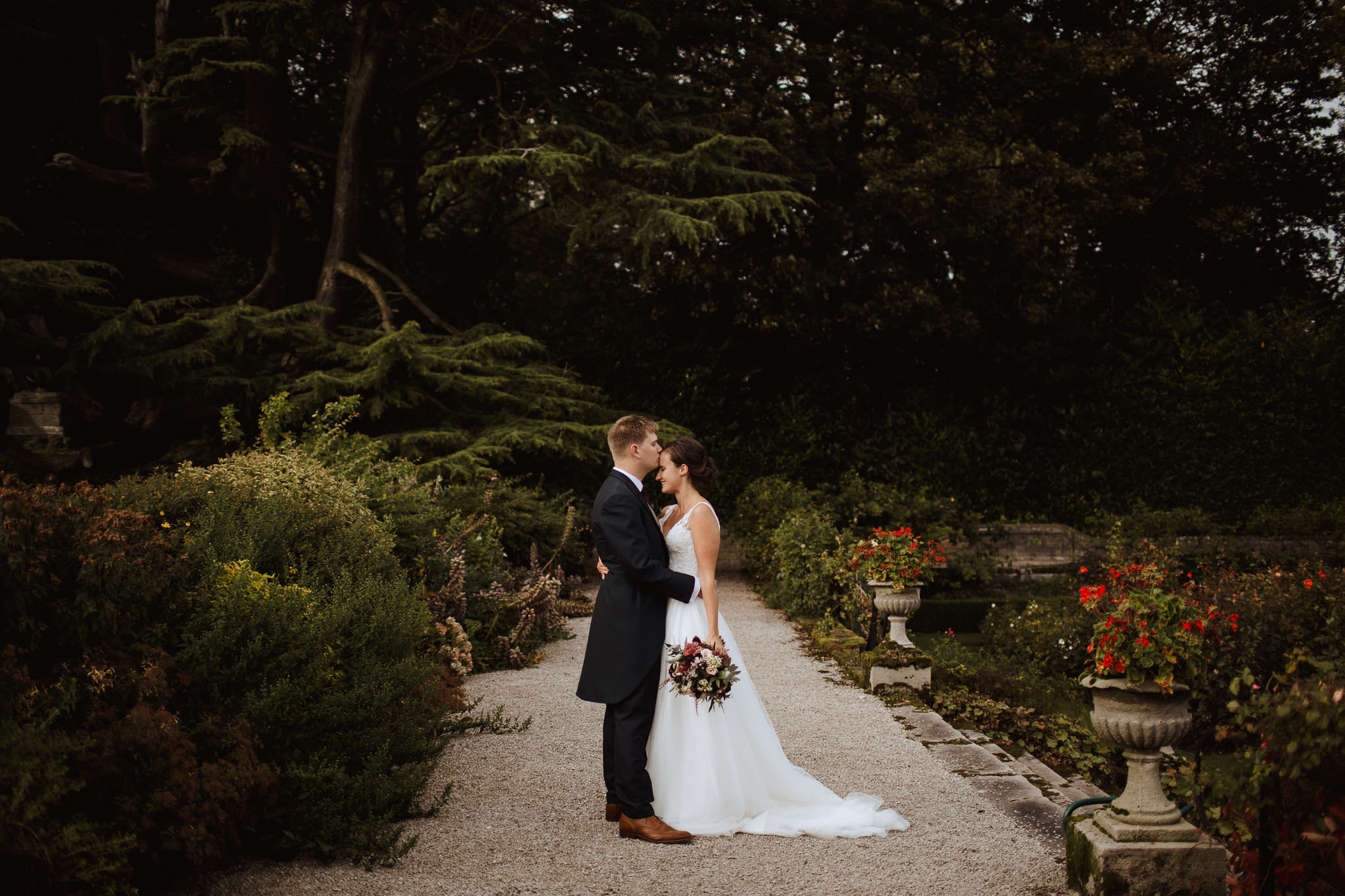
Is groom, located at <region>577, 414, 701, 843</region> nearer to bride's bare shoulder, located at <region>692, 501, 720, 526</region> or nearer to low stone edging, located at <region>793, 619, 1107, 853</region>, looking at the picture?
bride's bare shoulder, located at <region>692, 501, 720, 526</region>

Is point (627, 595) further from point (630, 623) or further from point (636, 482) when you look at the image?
point (636, 482)

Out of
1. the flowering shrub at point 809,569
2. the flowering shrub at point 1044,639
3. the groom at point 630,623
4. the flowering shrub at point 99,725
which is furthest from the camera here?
the flowering shrub at point 809,569

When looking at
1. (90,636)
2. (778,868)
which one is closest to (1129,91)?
(778,868)

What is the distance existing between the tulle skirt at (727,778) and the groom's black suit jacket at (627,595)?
129mm

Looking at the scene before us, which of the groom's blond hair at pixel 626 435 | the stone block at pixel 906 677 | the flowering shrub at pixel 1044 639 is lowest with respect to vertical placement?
the flowering shrub at pixel 1044 639

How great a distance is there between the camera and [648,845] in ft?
11.5

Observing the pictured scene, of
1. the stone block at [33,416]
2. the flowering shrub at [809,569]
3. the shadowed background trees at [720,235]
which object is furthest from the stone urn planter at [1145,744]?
the stone block at [33,416]

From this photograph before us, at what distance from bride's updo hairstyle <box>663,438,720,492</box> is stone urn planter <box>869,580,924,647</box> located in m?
3.22

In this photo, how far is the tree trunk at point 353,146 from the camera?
12008 millimetres

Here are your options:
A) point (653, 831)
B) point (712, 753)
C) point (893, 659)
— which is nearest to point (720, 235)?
point (893, 659)

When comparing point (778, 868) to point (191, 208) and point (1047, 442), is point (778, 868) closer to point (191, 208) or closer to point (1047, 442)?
point (191, 208)

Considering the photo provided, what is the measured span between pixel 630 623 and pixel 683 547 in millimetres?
382

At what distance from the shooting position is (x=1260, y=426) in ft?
48.2

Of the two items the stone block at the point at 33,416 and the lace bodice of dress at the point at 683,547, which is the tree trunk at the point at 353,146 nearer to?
the stone block at the point at 33,416
